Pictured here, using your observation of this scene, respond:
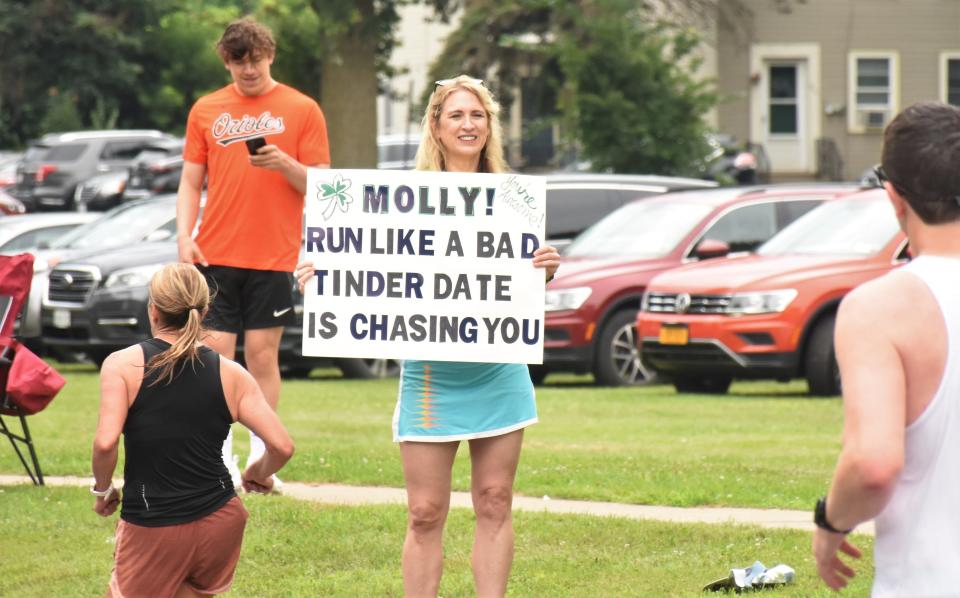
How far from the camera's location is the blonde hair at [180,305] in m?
5.23

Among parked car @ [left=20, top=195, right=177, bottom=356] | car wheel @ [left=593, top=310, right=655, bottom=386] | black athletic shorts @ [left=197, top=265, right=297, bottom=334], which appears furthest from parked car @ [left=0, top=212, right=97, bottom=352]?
black athletic shorts @ [left=197, top=265, right=297, bottom=334]

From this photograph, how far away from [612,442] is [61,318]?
8579mm

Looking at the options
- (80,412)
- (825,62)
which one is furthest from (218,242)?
(825,62)

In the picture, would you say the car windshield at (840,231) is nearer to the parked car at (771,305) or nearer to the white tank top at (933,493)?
the parked car at (771,305)

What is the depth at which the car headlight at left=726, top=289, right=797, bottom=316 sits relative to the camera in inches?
607

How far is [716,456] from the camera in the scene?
10852 millimetres

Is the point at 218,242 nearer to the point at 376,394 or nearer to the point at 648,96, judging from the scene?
the point at 376,394

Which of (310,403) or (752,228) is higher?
(752,228)

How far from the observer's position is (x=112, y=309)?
706 inches

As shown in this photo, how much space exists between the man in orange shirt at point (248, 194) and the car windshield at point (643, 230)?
30.5 feet

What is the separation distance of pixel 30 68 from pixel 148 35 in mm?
5029

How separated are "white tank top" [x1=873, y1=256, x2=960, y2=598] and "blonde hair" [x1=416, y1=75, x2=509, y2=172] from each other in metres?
2.97

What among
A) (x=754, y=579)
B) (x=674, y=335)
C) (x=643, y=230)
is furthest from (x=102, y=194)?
(x=754, y=579)

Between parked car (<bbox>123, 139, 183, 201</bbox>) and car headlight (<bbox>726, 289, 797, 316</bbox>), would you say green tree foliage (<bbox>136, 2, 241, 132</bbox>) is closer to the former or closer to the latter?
parked car (<bbox>123, 139, 183, 201</bbox>)
